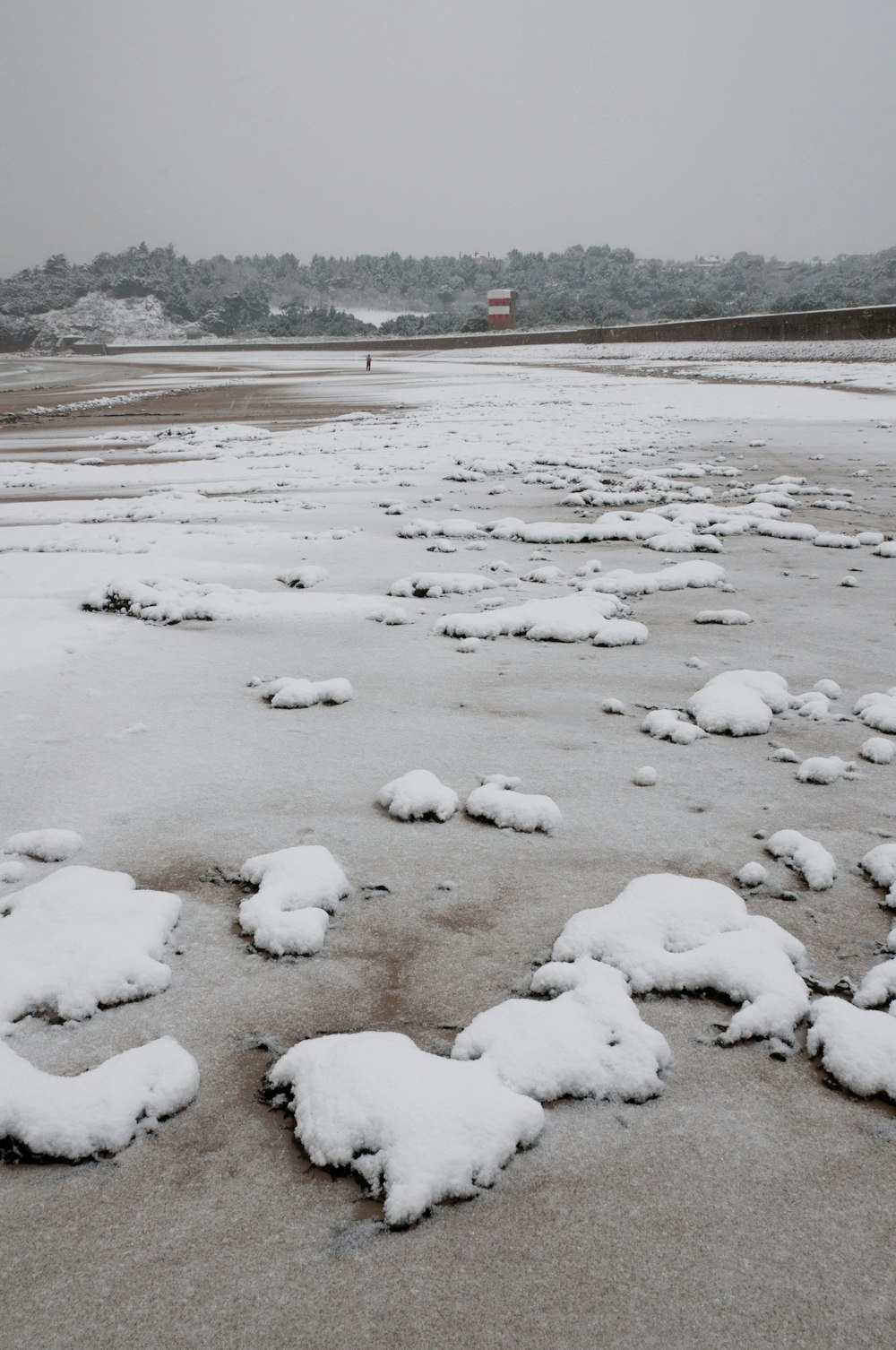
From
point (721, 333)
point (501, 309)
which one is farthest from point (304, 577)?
point (501, 309)

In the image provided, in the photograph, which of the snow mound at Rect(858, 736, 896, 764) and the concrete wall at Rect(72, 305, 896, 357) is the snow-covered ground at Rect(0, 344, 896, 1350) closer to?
the snow mound at Rect(858, 736, 896, 764)

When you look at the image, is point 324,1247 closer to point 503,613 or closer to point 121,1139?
point 121,1139

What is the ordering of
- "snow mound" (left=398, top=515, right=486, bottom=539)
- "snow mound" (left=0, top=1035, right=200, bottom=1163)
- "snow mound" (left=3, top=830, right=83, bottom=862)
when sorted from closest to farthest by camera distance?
"snow mound" (left=0, top=1035, right=200, bottom=1163)
"snow mound" (left=3, top=830, right=83, bottom=862)
"snow mound" (left=398, top=515, right=486, bottom=539)

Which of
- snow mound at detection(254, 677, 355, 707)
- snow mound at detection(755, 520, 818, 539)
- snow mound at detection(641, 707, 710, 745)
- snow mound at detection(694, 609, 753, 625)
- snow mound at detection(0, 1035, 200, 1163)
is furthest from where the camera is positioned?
snow mound at detection(755, 520, 818, 539)

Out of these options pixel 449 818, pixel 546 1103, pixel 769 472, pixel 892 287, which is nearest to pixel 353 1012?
pixel 546 1103

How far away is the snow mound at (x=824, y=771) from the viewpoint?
7.66 ft

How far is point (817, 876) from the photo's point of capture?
1.89m

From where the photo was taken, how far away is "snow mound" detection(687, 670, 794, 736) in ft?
8.77

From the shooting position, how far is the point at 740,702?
2777 millimetres

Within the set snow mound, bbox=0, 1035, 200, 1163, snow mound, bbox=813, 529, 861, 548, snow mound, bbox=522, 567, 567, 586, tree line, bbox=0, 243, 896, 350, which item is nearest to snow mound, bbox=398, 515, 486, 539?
snow mound, bbox=522, 567, 567, 586

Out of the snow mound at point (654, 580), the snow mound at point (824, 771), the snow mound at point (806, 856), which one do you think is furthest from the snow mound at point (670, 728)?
the snow mound at point (654, 580)

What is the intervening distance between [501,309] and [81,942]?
7269 cm

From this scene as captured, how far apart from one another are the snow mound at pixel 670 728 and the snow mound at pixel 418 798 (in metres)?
0.76

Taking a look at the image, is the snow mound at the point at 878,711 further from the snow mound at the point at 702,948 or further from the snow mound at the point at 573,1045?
the snow mound at the point at 573,1045
